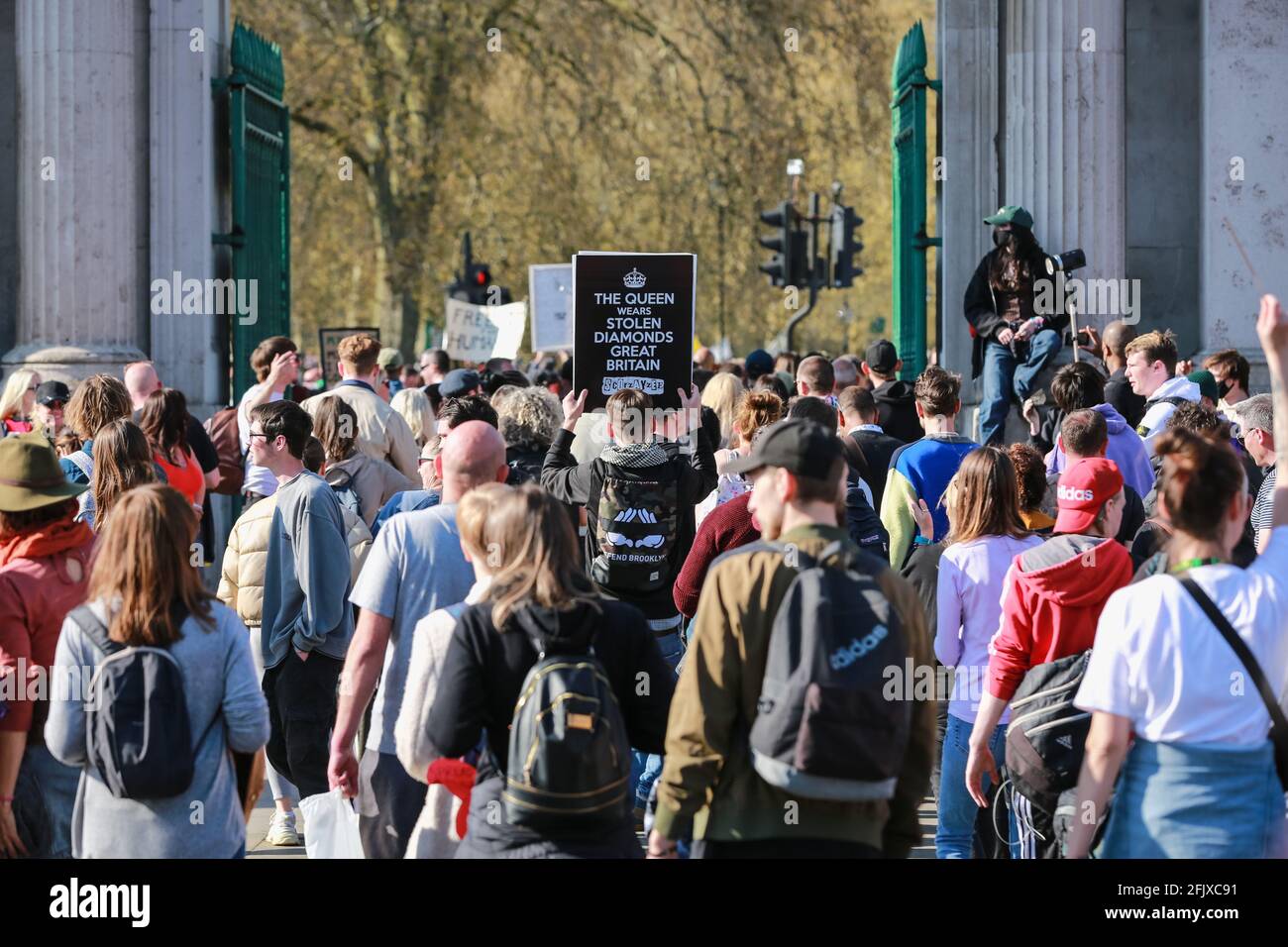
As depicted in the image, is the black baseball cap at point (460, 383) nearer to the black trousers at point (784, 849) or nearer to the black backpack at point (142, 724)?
the black backpack at point (142, 724)

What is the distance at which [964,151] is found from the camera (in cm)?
1315

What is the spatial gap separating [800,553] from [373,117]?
24.3 meters

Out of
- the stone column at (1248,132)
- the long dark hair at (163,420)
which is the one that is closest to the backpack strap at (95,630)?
the long dark hair at (163,420)

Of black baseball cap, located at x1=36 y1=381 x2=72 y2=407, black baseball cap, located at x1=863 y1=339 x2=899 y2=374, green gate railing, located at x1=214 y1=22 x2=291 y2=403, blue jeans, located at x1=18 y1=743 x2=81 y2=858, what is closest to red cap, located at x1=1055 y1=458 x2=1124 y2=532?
blue jeans, located at x1=18 y1=743 x2=81 y2=858

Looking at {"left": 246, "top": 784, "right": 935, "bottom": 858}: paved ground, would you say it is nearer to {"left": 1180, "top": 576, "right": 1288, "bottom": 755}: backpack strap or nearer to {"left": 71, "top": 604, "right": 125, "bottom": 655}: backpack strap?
{"left": 71, "top": 604, "right": 125, "bottom": 655}: backpack strap

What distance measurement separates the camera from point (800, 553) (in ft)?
14.5

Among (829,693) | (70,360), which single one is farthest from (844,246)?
(829,693)

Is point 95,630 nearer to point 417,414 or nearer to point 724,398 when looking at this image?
point 417,414

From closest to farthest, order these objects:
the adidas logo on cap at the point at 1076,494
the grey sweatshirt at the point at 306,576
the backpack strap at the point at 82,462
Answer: the adidas logo on cap at the point at 1076,494, the grey sweatshirt at the point at 306,576, the backpack strap at the point at 82,462

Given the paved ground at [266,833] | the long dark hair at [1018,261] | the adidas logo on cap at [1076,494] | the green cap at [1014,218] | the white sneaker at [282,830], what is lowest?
the paved ground at [266,833]

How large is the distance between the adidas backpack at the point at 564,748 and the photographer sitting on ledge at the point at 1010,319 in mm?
7090

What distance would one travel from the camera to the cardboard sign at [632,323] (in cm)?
949
